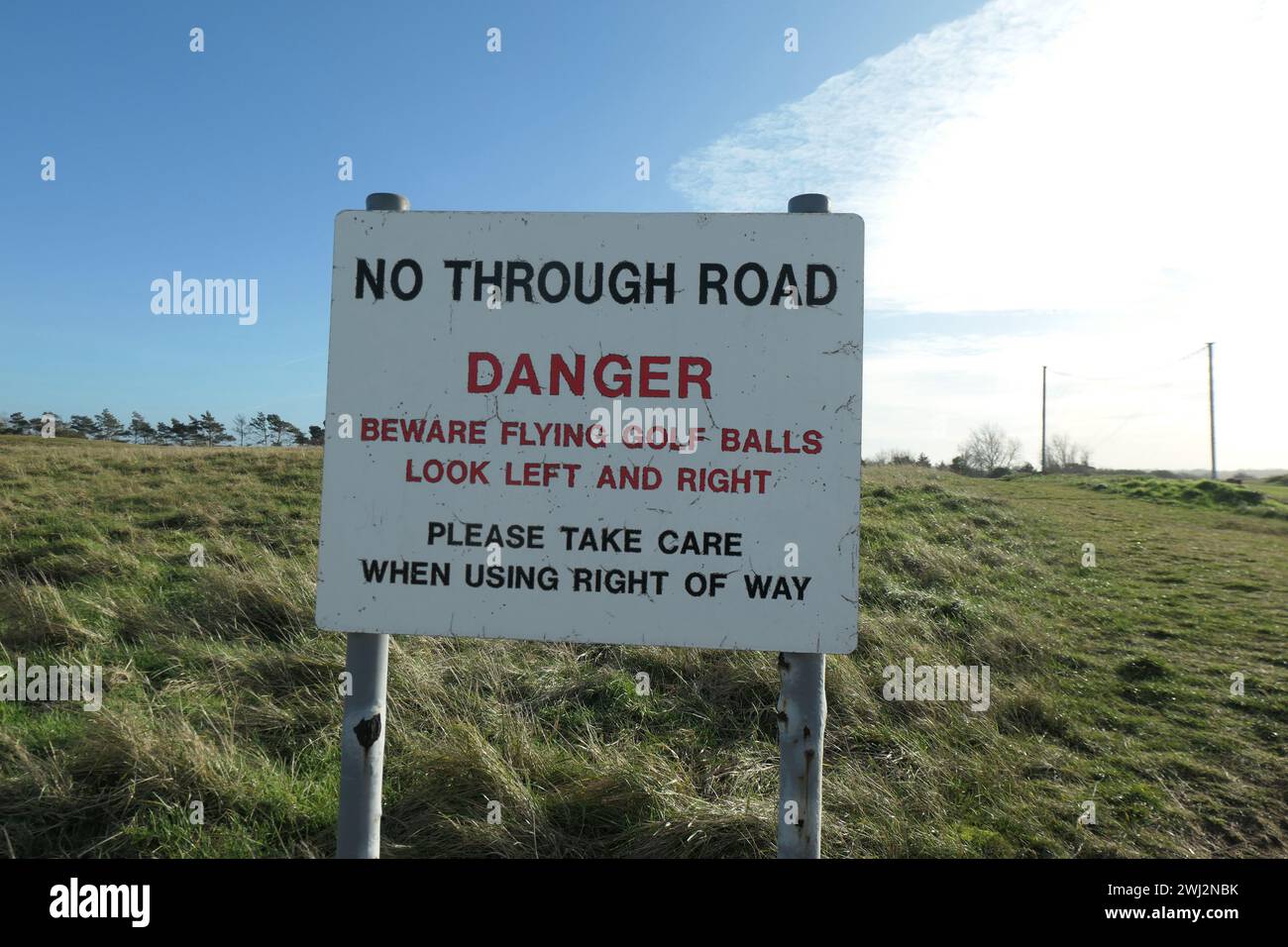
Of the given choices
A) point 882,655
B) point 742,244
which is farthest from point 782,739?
point 882,655

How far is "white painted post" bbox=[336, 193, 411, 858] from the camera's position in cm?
230

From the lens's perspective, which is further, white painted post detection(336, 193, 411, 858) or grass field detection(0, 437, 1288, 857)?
grass field detection(0, 437, 1288, 857)

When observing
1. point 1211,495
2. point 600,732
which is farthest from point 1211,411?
point 600,732

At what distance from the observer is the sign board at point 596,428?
232cm

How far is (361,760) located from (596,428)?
1.37 metres

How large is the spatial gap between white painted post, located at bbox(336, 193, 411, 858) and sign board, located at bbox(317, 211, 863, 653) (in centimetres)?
18

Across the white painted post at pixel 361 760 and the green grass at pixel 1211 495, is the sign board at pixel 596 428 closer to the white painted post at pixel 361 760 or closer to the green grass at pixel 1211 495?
the white painted post at pixel 361 760

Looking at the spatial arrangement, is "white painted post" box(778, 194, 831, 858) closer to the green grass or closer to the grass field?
the grass field

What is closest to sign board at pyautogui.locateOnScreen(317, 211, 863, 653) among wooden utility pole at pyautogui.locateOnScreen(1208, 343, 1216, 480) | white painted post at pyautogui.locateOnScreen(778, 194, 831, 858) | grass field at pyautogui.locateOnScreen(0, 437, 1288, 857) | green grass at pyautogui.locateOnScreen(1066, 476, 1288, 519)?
white painted post at pyautogui.locateOnScreen(778, 194, 831, 858)

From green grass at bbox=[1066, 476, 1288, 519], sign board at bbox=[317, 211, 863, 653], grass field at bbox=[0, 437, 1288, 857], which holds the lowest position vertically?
grass field at bbox=[0, 437, 1288, 857]

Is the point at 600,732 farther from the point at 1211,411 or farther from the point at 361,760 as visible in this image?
the point at 1211,411

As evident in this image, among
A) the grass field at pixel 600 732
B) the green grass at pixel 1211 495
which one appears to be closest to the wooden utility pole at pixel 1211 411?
the green grass at pixel 1211 495

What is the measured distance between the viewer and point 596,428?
237 cm
